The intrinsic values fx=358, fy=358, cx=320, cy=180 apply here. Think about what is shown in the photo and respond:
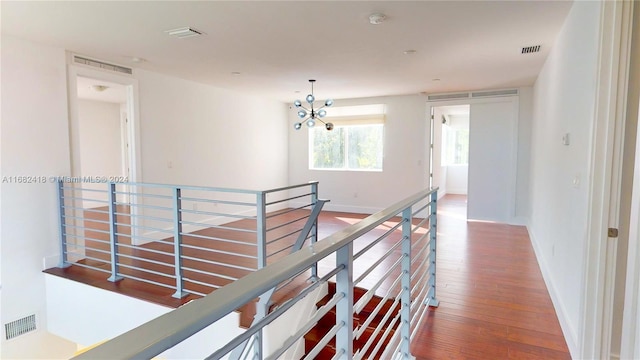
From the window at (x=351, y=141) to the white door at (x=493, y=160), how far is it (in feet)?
5.63

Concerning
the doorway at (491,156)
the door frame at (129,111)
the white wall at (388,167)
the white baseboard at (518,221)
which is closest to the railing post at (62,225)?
the door frame at (129,111)

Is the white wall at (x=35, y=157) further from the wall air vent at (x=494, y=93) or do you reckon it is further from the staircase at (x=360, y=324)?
the wall air vent at (x=494, y=93)

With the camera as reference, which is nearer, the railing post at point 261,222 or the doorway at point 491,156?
the railing post at point 261,222

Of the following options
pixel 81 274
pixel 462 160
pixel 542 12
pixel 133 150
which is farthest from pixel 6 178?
pixel 462 160

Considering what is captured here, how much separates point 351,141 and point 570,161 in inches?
202

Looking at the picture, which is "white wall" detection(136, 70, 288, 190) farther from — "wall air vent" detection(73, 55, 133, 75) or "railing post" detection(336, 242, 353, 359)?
"railing post" detection(336, 242, 353, 359)

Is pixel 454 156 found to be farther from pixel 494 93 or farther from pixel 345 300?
pixel 345 300

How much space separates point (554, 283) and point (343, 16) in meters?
2.75

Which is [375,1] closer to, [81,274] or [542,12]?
[542,12]

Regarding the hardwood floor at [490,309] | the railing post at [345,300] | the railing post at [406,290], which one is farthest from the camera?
the hardwood floor at [490,309]

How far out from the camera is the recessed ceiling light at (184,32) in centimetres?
305

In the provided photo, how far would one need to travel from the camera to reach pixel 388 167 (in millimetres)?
6922

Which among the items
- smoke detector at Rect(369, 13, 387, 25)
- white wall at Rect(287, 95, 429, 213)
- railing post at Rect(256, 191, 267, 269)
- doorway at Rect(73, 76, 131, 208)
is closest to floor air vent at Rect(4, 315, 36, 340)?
railing post at Rect(256, 191, 267, 269)

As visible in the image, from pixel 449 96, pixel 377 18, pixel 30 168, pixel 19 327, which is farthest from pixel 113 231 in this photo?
pixel 449 96
